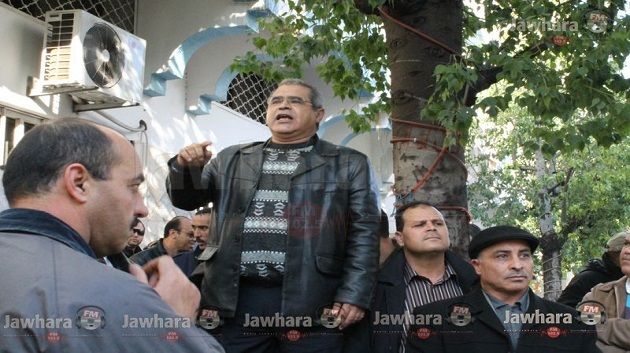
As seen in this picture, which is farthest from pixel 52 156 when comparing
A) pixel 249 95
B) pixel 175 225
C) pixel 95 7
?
pixel 249 95

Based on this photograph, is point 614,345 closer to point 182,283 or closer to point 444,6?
point 444,6

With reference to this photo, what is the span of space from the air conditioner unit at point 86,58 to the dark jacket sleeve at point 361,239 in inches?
179

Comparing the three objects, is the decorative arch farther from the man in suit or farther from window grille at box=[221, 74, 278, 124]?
the man in suit

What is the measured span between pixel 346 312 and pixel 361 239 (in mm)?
384

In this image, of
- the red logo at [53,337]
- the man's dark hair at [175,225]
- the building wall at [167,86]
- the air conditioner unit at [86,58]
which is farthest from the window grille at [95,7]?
the red logo at [53,337]

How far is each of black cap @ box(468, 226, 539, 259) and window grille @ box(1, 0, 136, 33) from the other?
19.0ft

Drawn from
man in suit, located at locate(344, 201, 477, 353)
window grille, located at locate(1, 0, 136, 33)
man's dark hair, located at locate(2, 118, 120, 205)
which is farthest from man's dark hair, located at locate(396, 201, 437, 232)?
window grille, located at locate(1, 0, 136, 33)

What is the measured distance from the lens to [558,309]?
4176 mm

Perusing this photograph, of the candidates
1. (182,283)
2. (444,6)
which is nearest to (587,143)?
(444,6)

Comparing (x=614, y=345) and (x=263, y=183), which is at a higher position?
(x=263, y=183)

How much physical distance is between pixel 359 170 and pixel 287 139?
421 millimetres

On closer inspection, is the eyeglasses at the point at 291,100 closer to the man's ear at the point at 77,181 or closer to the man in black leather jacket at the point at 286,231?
the man in black leather jacket at the point at 286,231

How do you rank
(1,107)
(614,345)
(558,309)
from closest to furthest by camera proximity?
(558,309)
(614,345)
(1,107)

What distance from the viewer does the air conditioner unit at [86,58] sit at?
315 inches
